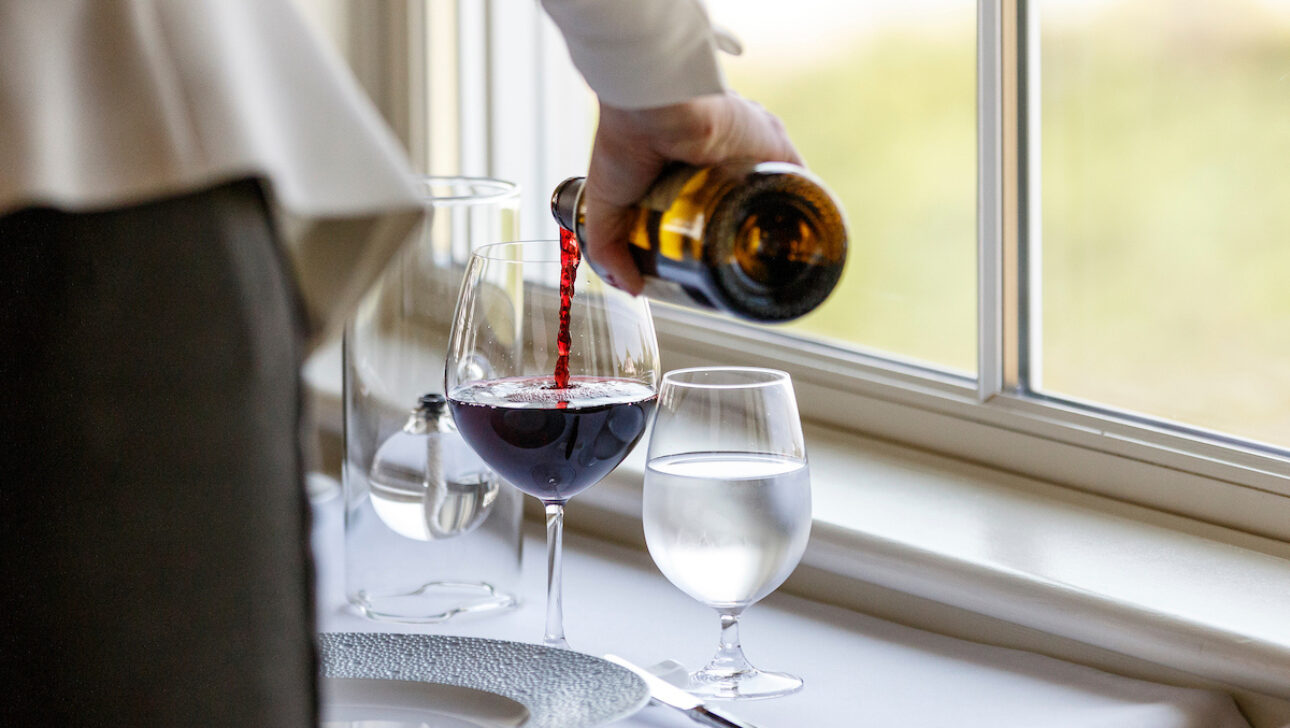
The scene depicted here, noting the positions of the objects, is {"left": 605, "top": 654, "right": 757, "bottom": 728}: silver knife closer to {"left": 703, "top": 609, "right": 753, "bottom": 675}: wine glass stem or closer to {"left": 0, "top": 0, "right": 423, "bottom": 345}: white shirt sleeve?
{"left": 703, "top": 609, "right": 753, "bottom": 675}: wine glass stem

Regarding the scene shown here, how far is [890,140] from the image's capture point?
1302 millimetres

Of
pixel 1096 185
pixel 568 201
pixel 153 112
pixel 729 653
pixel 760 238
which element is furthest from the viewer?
pixel 1096 185

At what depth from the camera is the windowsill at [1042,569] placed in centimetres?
81

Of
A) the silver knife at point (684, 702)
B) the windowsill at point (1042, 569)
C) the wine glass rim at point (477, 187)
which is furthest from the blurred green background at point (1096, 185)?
the silver knife at point (684, 702)

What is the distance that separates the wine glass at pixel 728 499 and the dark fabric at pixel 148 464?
36 centimetres

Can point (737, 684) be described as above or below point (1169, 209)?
below

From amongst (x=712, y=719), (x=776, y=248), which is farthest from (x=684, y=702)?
(x=776, y=248)

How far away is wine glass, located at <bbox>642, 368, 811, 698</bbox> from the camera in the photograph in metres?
0.77

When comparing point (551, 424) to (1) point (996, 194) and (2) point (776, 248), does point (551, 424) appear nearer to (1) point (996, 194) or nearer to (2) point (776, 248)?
(2) point (776, 248)

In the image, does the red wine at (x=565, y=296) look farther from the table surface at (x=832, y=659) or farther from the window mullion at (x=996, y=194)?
the window mullion at (x=996, y=194)

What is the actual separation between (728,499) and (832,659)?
0.60 ft

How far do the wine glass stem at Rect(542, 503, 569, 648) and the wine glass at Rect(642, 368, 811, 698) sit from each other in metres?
0.08

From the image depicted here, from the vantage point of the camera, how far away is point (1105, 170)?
1.12 meters

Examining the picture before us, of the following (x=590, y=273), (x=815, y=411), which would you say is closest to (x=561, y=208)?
(x=590, y=273)
